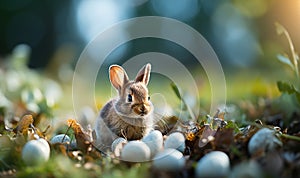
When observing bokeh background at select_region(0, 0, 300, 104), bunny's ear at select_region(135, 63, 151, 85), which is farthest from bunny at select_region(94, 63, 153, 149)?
bokeh background at select_region(0, 0, 300, 104)

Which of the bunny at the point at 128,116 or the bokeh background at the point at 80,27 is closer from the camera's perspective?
the bunny at the point at 128,116

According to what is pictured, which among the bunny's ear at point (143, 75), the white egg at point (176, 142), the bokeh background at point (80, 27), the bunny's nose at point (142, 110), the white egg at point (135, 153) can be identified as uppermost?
the bokeh background at point (80, 27)

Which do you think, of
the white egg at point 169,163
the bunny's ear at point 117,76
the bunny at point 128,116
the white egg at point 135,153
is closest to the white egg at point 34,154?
the white egg at point 135,153

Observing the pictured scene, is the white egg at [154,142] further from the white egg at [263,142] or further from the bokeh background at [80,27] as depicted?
the bokeh background at [80,27]

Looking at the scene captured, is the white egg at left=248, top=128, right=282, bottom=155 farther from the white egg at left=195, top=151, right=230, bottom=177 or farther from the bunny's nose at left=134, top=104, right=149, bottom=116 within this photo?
the bunny's nose at left=134, top=104, right=149, bottom=116

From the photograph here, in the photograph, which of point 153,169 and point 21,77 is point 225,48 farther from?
point 153,169

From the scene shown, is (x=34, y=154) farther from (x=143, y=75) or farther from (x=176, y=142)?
(x=143, y=75)

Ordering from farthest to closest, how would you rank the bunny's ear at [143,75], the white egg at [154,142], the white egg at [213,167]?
the bunny's ear at [143,75], the white egg at [154,142], the white egg at [213,167]

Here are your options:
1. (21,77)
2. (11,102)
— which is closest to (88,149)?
(11,102)
